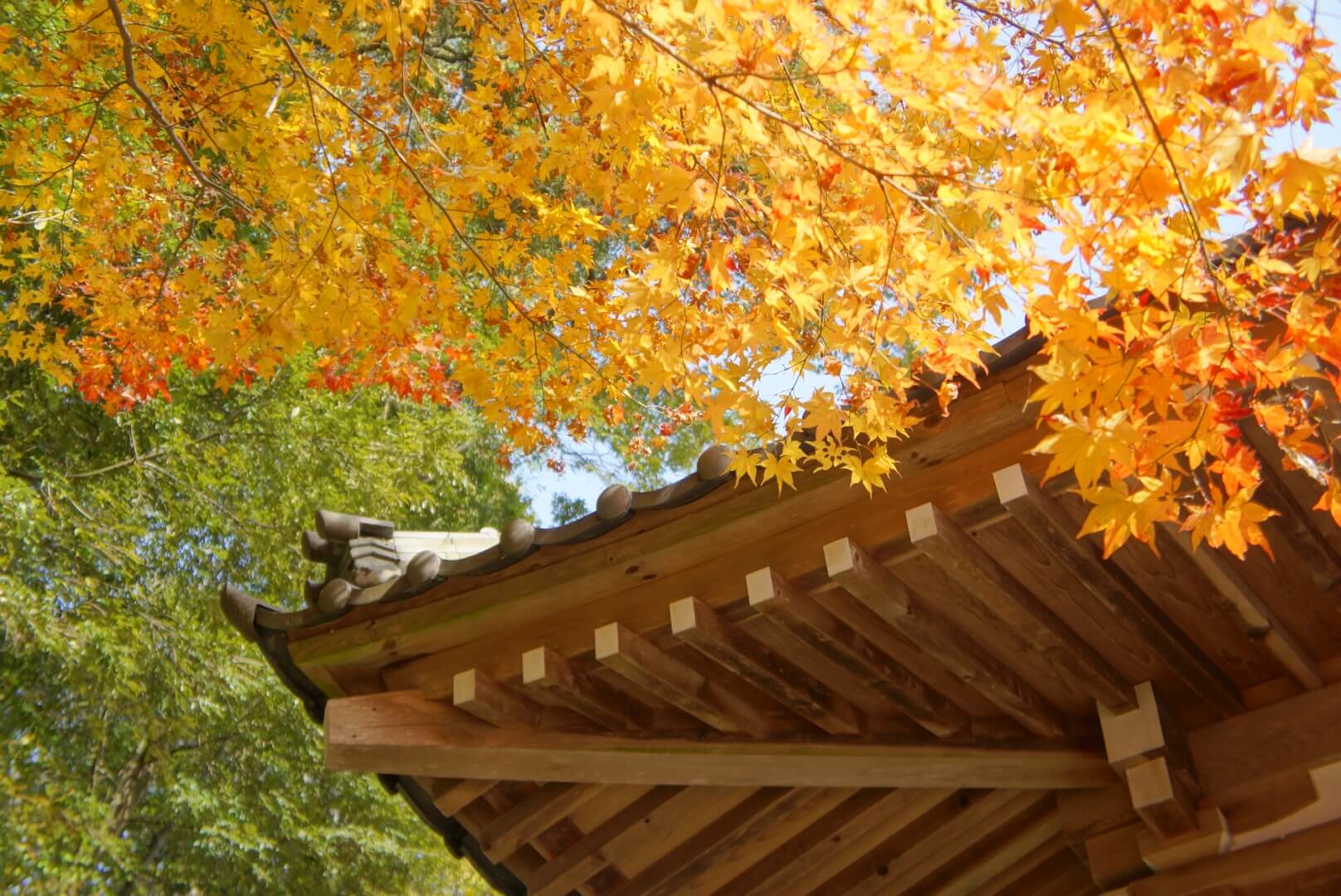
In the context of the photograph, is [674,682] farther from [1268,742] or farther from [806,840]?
[1268,742]

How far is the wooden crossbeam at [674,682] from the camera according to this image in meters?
3.10

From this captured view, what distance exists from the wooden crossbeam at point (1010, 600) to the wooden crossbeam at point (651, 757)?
288mm

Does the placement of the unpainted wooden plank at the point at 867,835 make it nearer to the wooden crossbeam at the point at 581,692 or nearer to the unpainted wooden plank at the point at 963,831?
the unpainted wooden plank at the point at 963,831

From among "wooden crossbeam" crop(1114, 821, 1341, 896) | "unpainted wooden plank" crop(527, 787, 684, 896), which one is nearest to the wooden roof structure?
"wooden crossbeam" crop(1114, 821, 1341, 896)

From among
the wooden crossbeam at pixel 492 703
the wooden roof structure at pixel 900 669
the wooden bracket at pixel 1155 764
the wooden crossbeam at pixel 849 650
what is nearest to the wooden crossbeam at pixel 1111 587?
the wooden roof structure at pixel 900 669

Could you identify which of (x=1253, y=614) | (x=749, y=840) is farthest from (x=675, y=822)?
(x=1253, y=614)

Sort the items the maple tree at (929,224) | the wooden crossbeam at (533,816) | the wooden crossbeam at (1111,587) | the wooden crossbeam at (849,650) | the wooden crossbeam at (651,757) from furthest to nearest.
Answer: the wooden crossbeam at (533,816) → the wooden crossbeam at (651,757) → the wooden crossbeam at (849,650) → the wooden crossbeam at (1111,587) → the maple tree at (929,224)

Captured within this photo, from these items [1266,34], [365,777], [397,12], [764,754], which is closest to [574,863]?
[764,754]

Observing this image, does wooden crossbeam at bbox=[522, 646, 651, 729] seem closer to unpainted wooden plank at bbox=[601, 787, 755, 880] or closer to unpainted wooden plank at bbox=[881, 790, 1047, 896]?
unpainted wooden plank at bbox=[601, 787, 755, 880]

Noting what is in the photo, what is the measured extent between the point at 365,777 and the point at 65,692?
2.11m

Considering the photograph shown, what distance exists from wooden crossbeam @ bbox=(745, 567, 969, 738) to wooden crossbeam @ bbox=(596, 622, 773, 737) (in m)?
0.36

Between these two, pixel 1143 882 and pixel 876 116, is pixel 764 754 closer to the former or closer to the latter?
pixel 1143 882

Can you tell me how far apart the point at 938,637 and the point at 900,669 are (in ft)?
0.85

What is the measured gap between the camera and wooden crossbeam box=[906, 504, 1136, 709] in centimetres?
271
